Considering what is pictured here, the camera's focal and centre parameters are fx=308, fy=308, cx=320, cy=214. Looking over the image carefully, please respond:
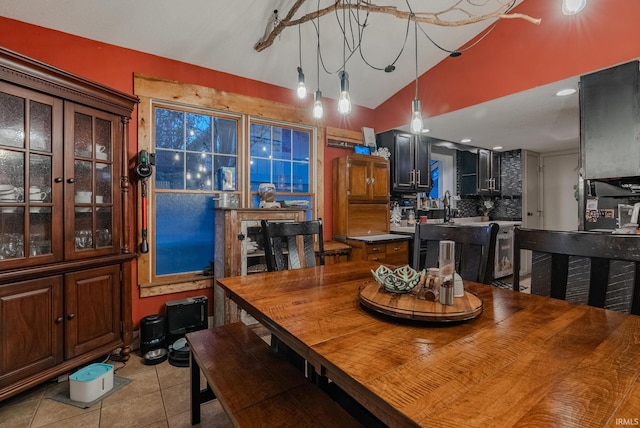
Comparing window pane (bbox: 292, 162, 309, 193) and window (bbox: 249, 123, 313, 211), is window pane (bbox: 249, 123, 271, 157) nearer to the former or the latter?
window (bbox: 249, 123, 313, 211)

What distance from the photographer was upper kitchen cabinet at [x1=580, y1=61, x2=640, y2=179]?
2.40 m

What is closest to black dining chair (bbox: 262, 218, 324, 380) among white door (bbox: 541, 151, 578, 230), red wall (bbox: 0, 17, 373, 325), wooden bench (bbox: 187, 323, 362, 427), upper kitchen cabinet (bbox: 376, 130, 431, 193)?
wooden bench (bbox: 187, 323, 362, 427)

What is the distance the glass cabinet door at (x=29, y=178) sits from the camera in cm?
184

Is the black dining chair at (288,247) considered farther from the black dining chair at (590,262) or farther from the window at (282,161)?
the window at (282,161)

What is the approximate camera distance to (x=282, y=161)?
12.1 feet

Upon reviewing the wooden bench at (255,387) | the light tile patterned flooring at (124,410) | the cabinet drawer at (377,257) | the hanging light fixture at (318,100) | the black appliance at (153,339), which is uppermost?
the hanging light fixture at (318,100)

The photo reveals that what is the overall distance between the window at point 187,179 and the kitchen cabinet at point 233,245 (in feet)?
0.65

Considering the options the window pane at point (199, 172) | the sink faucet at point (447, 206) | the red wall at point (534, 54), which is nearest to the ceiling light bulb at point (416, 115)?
the red wall at point (534, 54)

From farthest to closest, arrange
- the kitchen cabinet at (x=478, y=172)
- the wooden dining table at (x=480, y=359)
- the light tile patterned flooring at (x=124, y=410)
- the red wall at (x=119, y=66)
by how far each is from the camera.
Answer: the kitchen cabinet at (x=478, y=172)
the red wall at (x=119, y=66)
the light tile patterned flooring at (x=124, y=410)
the wooden dining table at (x=480, y=359)

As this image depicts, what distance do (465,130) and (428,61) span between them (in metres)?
1.20

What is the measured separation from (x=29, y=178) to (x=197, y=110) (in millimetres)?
1553

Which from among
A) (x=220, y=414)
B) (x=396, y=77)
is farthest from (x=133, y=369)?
(x=396, y=77)

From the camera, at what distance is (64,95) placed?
204cm

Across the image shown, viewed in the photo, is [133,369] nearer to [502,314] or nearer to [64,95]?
[64,95]
